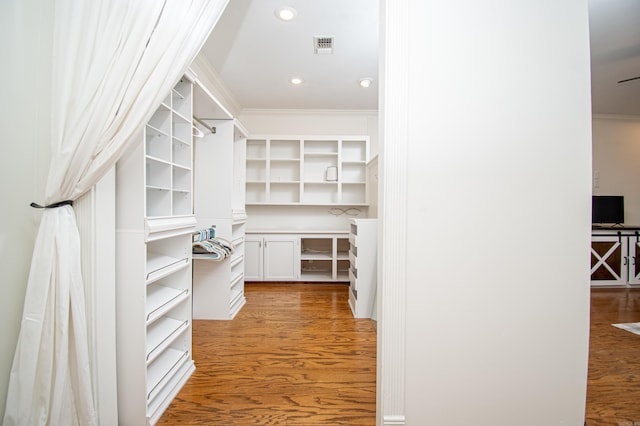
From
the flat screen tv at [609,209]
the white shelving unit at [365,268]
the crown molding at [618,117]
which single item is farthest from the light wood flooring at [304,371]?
the crown molding at [618,117]

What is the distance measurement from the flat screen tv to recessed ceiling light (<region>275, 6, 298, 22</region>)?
5330mm

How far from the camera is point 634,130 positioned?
4.32 meters

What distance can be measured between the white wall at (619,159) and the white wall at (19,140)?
663 cm

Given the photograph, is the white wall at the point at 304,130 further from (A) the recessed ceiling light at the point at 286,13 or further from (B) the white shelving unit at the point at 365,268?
(A) the recessed ceiling light at the point at 286,13

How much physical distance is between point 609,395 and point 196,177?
3486 millimetres

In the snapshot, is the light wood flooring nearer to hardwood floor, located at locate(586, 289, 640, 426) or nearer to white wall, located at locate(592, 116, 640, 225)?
hardwood floor, located at locate(586, 289, 640, 426)

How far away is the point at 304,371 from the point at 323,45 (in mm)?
2816

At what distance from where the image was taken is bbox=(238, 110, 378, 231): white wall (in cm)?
424

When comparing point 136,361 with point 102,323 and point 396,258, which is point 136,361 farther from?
point 396,258

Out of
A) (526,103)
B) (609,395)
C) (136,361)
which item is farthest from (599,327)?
(136,361)

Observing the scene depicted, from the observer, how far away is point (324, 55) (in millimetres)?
2652

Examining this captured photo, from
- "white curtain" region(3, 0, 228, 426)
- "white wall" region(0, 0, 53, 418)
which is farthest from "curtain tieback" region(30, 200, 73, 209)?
"white wall" region(0, 0, 53, 418)

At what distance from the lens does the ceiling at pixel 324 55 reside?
2.05m

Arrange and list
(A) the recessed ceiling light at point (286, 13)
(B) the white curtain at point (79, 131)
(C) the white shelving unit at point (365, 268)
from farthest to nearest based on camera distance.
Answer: (C) the white shelving unit at point (365, 268), (A) the recessed ceiling light at point (286, 13), (B) the white curtain at point (79, 131)
